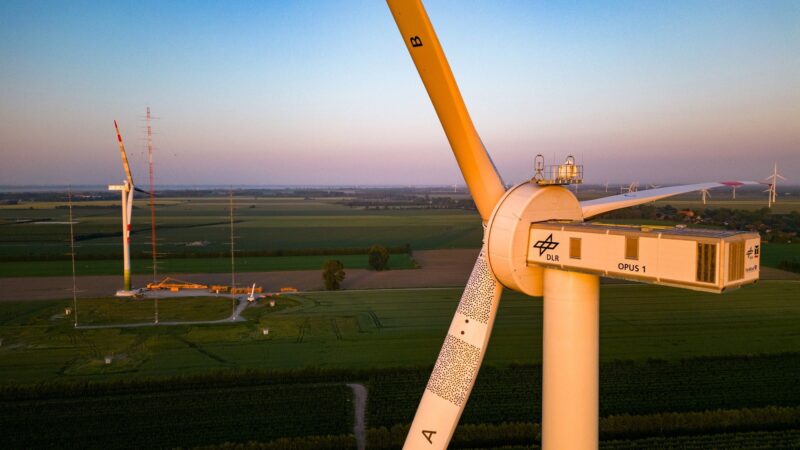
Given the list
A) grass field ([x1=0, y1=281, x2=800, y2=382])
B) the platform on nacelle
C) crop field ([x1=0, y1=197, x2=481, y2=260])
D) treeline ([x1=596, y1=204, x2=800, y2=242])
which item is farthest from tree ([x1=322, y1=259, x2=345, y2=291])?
the platform on nacelle

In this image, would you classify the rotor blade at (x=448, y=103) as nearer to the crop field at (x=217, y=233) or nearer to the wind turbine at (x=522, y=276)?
the wind turbine at (x=522, y=276)

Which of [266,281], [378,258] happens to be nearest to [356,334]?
[266,281]

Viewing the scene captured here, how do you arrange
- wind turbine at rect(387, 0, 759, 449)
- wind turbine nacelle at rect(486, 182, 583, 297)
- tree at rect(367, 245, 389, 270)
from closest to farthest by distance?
wind turbine at rect(387, 0, 759, 449) → wind turbine nacelle at rect(486, 182, 583, 297) → tree at rect(367, 245, 389, 270)

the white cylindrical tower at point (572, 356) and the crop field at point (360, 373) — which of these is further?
the crop field at point (360, 373)

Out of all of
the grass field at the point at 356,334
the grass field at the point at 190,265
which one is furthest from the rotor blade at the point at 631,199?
the grass field at the point at 190,265

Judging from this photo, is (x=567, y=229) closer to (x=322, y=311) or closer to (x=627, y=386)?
(x=627, y=386)

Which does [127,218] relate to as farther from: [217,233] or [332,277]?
[217,233]

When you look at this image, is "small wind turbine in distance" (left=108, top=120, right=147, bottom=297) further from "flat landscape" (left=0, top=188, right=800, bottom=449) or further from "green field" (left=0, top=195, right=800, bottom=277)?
"green field" (left=0, top=195, right=800, bottom=277)
